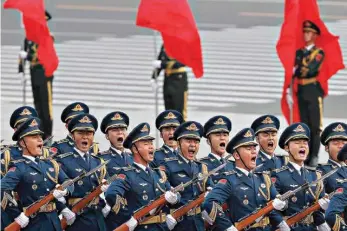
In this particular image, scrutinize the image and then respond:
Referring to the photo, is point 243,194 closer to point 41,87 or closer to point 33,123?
point 33,123

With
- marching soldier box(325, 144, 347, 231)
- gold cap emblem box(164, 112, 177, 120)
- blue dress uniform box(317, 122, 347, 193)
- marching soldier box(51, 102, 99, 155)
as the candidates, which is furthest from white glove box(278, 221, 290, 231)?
marching soldier box(51, 102, 99, 155)

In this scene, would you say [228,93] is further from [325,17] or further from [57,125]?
[325,17]

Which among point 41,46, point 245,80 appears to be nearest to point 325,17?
point 245,80

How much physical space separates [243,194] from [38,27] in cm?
903

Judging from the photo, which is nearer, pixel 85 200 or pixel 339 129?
pixel 339 129

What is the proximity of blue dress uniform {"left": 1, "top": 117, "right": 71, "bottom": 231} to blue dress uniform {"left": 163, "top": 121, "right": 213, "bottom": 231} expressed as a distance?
1.28m

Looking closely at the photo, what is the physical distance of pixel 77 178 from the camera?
873 inches

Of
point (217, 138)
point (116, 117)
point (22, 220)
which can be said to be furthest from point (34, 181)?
point (116, 117)

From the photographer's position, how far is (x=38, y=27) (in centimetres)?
2938

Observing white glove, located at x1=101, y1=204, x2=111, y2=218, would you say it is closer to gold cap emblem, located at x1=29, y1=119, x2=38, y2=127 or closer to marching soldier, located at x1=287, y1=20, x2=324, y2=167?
gold cap emblem, located at x1=29, y1=119, x2=38, y2=127

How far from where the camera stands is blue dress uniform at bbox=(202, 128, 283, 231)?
21.0 meters

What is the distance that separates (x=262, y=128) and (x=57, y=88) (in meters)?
14.6

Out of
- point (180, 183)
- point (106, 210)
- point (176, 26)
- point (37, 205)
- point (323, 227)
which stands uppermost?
point (176, 26)

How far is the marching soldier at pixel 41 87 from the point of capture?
3166 centimetres
